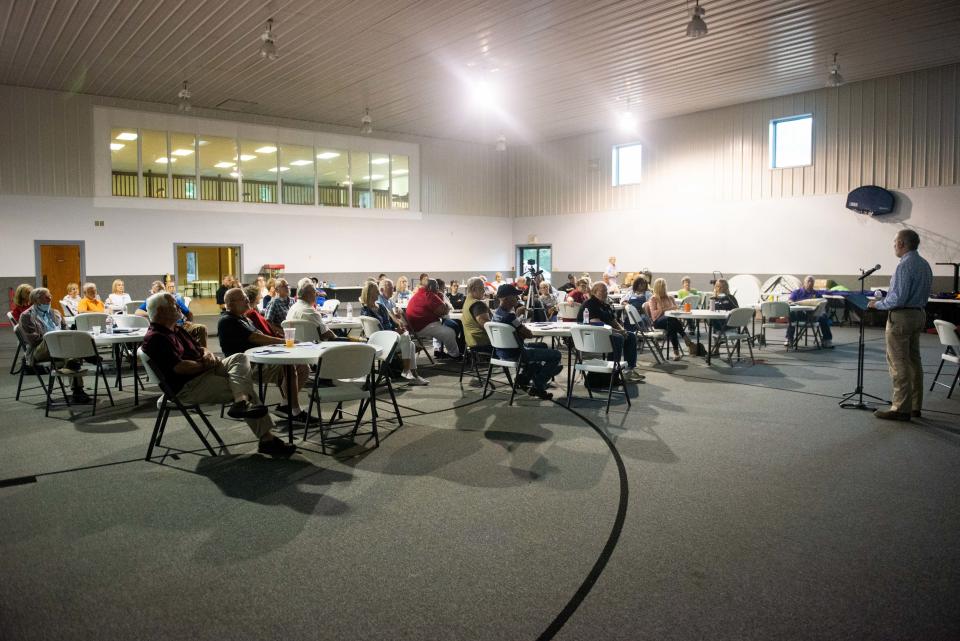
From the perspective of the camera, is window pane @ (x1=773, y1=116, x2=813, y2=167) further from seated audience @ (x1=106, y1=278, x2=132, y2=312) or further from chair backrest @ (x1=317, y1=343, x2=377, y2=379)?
seated audience @ (x1=106, y1=278, x2=132, y2=312)

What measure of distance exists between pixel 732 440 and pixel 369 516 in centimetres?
311

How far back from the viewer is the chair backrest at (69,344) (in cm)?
595

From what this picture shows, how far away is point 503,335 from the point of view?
6.45 m

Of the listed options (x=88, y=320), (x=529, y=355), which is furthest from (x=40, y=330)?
(x=529, y=355)

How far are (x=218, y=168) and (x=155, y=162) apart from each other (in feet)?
4.79

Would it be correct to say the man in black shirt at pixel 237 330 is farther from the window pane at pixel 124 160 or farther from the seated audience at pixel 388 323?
the window pane at pixel 124 160

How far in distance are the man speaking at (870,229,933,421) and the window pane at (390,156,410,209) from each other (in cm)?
1553

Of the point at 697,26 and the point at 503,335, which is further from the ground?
the point at 697,26

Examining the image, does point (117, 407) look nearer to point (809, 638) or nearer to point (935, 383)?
point (809, 638)

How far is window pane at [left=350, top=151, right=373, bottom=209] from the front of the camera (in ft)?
61.6

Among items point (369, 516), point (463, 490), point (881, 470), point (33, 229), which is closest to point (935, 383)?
point (881, 470)

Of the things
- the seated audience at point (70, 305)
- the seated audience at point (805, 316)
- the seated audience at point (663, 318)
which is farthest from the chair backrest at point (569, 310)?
the seated audience at point (70, 305)

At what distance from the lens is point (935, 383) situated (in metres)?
7.27

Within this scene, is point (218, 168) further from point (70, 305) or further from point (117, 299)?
Result: point (70, 305)
